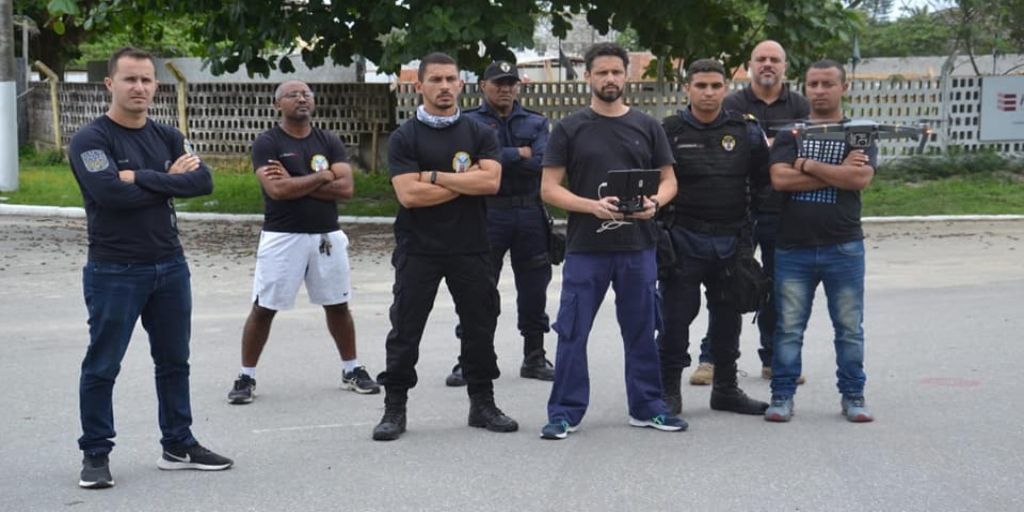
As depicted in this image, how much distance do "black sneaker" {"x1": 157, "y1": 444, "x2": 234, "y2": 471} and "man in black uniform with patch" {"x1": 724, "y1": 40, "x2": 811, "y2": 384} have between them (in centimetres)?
344

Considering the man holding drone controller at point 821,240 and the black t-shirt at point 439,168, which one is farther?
the man holding drone controller at point 821,240

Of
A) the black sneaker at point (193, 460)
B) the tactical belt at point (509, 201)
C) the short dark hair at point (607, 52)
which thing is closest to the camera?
the black sneaker at point (193, 460)

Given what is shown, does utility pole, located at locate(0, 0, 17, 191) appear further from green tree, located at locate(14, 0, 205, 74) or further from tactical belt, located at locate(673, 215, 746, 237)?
tactical belt, located at locate(673, 215, 746, 237)

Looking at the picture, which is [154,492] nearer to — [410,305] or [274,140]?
[410,305]

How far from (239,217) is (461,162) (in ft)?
39.3

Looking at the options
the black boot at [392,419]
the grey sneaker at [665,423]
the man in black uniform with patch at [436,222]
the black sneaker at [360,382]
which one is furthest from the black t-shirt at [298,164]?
the grey sneaker at [665,423]

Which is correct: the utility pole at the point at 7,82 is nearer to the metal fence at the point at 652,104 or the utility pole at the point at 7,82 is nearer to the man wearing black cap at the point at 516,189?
the metal fence at the point at 652,104

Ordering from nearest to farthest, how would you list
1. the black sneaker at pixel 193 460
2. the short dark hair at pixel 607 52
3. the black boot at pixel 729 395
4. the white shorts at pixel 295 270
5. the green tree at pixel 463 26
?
the black sneaker at pixel 193 460 → the short dark hair at pixel 607 52 → the black boot at pixel 729 395 → the white shorts at pixel 295 270 → the green tree at pixel 463 26

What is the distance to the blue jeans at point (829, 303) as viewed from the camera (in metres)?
7.56

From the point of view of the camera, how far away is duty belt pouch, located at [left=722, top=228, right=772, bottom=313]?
7.73 metres

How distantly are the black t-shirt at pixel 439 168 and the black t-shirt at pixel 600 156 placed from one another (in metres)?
0.39

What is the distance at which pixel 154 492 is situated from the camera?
20.7ft

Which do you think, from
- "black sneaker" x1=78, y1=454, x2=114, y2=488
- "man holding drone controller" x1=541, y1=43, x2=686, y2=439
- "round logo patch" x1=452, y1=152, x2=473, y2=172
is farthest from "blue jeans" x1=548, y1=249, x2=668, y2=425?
"black sneaker" x1=78, y1=454, x2=114, y2=488

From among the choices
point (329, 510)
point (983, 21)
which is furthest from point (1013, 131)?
point (329, 510)
